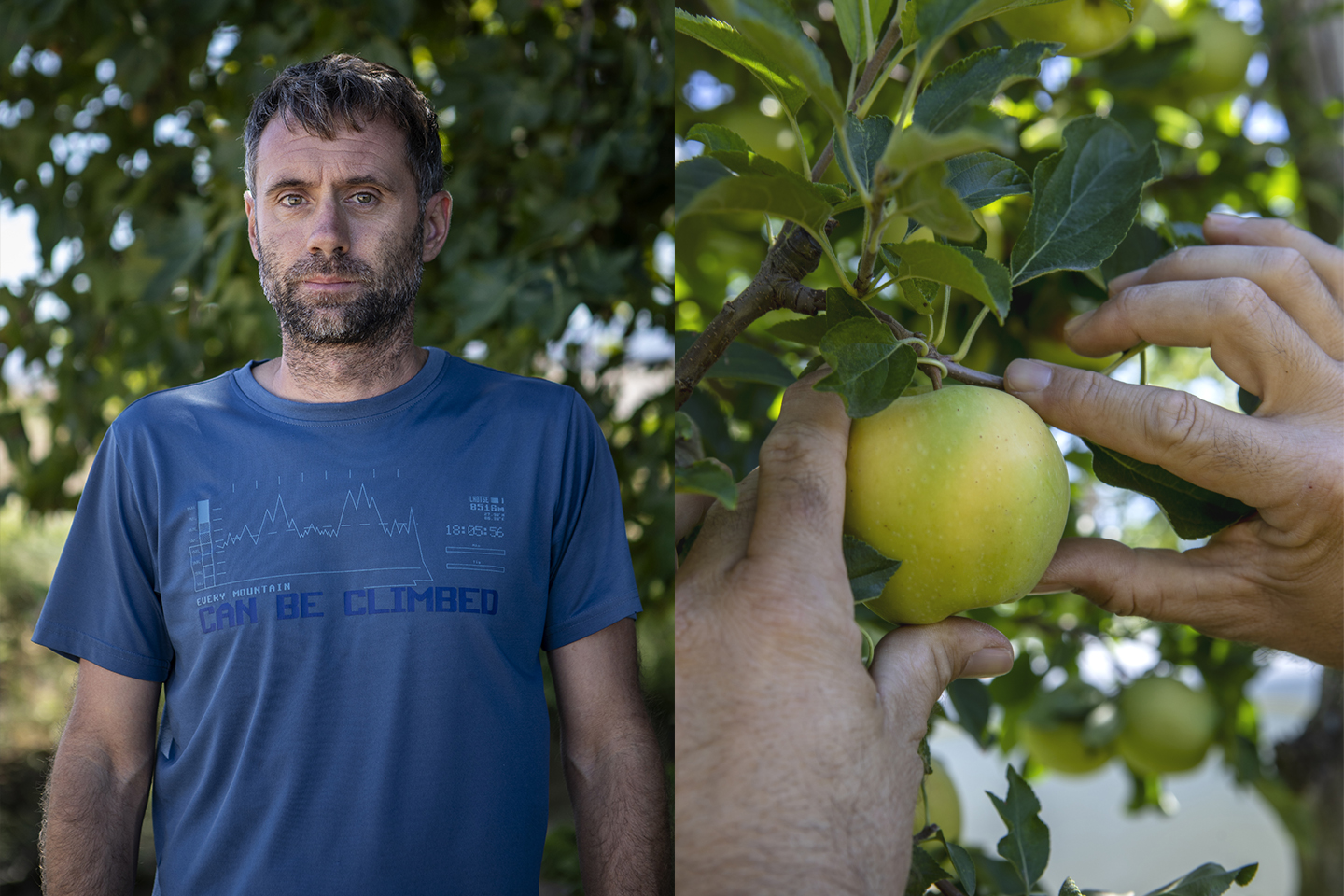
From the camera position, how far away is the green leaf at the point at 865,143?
0.38 m

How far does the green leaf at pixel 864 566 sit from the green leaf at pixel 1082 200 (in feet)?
0.53

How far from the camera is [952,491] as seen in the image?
403mm

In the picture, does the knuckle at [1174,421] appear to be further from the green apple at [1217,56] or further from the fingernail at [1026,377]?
the green apple at [1217,56]

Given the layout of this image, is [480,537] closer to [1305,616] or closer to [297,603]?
[297,603]

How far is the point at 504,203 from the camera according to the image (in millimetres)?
896

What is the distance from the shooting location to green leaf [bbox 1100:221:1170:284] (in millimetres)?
602

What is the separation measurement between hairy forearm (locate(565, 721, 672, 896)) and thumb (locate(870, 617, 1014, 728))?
0.40 ft

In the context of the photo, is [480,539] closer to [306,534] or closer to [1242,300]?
[306,534]

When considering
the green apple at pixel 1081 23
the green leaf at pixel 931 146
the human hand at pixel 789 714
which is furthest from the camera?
the green apple at pixel 1081 23

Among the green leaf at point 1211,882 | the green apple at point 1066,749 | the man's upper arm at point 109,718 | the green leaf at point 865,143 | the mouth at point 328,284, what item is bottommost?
the green apple at point 1066,749

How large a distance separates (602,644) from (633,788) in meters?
0.07

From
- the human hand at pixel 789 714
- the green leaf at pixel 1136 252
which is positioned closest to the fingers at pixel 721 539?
the human hand at pixel 789 714

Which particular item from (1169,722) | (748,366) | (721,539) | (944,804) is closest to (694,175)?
(748,366)

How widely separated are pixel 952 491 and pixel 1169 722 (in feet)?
2.20
